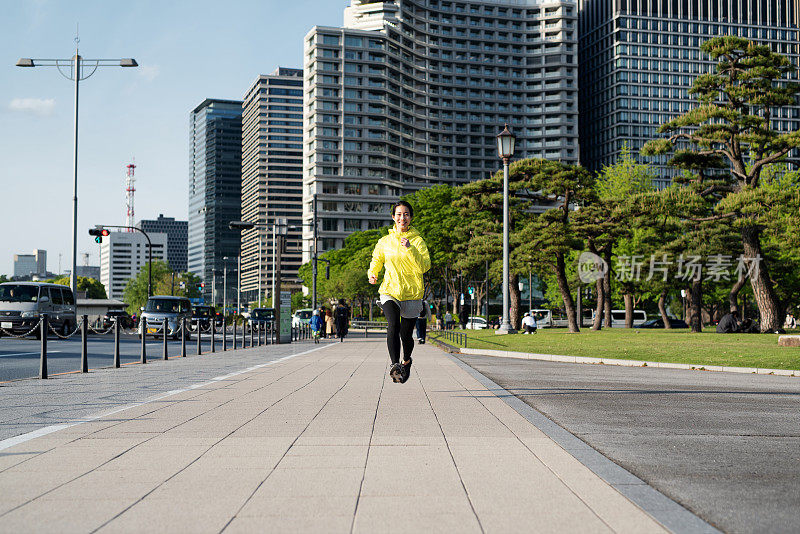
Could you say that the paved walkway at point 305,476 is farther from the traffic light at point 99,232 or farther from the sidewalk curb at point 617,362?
the traffic light at point 99,232

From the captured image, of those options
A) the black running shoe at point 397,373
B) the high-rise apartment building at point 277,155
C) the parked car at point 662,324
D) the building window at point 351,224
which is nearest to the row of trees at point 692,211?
the parked car at point 662,324

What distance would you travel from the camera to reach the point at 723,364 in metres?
14.8

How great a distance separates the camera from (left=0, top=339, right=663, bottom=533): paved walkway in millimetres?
3350

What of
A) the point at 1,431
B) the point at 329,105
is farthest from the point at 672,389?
the point at 329,105

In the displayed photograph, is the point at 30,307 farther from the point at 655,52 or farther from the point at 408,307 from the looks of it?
the point at 655,52

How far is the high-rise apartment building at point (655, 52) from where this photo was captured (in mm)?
125500

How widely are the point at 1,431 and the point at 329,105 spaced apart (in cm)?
10785

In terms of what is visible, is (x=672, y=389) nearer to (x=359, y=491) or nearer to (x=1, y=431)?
(x=359, y=491)

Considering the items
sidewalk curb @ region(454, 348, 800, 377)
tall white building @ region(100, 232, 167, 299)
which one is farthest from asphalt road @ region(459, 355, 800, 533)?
tall white building @ region(100, 232, 167, 299)

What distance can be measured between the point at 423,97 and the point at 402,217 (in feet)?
Result: 391

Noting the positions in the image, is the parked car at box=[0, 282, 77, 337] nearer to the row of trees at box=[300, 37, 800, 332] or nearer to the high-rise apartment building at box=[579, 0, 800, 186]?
the row of trees at box=[300, 37, 800, 332]

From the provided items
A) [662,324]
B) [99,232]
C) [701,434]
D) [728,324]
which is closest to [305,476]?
[701,434]

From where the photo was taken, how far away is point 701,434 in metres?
5.91

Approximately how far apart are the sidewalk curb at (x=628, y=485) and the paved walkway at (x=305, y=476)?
0.22 feet
